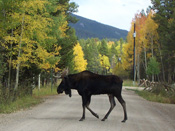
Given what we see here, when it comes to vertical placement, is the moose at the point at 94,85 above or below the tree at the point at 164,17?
below

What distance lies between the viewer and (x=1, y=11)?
1600cm

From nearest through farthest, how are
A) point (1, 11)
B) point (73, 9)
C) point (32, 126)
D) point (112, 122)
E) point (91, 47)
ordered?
1. point (32, 126)
2. point (112, 122)
3. point (1, 11)
4. point (73, 9)
5. point (91, 47)

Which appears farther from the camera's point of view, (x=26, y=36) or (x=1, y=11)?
(x=26, y=36)

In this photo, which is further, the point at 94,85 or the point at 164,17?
the point at 164,17

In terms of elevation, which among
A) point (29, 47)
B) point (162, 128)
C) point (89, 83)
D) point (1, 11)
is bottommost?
point (162, 128)

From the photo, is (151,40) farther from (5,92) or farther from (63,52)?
(5,92)

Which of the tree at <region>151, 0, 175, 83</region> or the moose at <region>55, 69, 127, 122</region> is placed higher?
the tree at <region>151, 0, 175, 83</region>

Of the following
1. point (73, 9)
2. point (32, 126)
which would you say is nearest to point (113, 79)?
point (32, 126)

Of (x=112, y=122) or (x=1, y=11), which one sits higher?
(x=1, y=11)

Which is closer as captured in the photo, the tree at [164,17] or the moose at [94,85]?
the moose at [94,85]

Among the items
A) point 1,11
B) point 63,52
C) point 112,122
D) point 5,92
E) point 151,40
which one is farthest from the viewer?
point 151,40

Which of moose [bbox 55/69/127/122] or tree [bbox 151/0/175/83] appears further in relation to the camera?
tree [bbox 151/0/175/83]

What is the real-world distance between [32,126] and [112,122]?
8.91 ft

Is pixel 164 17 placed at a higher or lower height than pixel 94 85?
higher
